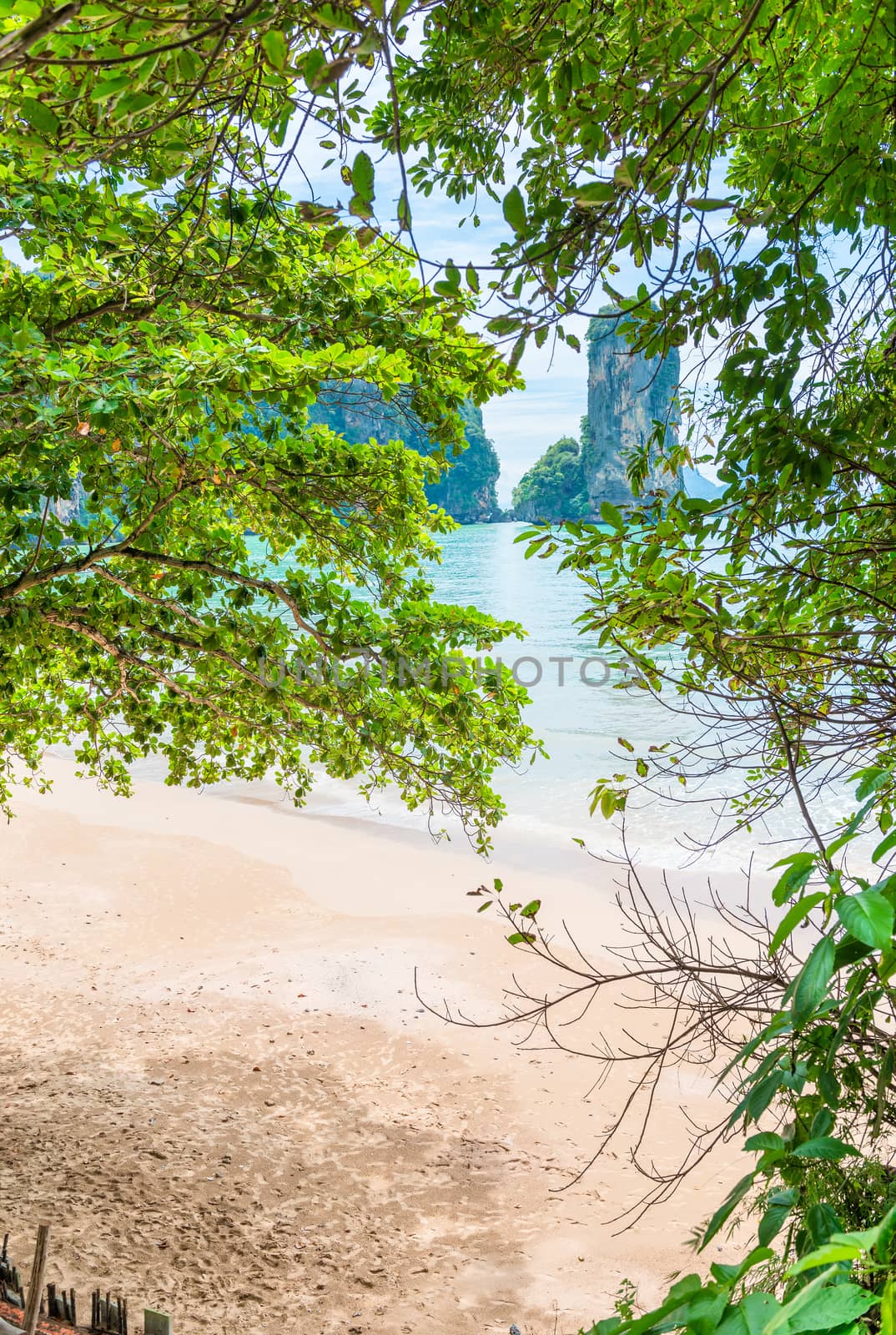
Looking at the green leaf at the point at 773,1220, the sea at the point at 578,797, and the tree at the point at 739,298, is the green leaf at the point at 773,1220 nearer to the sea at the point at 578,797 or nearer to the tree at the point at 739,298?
the tree at the point at 739,298

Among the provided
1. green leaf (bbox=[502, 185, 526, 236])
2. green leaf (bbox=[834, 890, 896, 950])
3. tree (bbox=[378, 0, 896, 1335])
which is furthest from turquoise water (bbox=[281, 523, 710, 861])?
green leaf (bbox=[834, 890, 896, 950])

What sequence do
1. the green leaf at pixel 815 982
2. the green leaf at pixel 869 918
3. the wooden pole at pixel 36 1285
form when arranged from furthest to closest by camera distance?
the wooden pole at pixel 36 1285 → the green leaf at pixel 815 982 → the green leaf at pixel 869 918

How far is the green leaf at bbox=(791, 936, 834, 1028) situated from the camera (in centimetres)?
93

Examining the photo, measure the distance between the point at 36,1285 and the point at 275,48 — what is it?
10.7 feet

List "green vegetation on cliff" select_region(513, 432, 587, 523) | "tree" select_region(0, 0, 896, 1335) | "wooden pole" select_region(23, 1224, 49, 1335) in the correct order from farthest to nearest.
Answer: "green vegetation on cliff" select_region(513, 432, 587, 523), "wooden pole" select_region(23, 1224, 49, 1335), "tree" select_region(0, 0, 896, 1335)

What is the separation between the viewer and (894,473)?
7.54 feet

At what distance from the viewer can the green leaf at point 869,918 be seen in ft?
2.71

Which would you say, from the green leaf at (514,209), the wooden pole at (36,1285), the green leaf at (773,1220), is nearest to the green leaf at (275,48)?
the green leaf at (514,209)

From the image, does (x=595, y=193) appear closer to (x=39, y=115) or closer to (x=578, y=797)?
(x=39, y=115)

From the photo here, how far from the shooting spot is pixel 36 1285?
103 inches

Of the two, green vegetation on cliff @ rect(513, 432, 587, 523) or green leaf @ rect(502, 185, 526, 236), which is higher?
green vegetation on cliff @ rect(513, 432, 587, 523)

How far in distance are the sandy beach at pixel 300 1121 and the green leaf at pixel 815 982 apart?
4.14 m

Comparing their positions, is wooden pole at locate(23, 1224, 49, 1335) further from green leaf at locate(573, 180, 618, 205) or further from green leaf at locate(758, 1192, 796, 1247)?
green leaf at locate(573, 180, 618, 205)

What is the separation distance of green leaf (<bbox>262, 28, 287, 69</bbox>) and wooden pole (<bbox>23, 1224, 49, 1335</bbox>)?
3.05 metres
